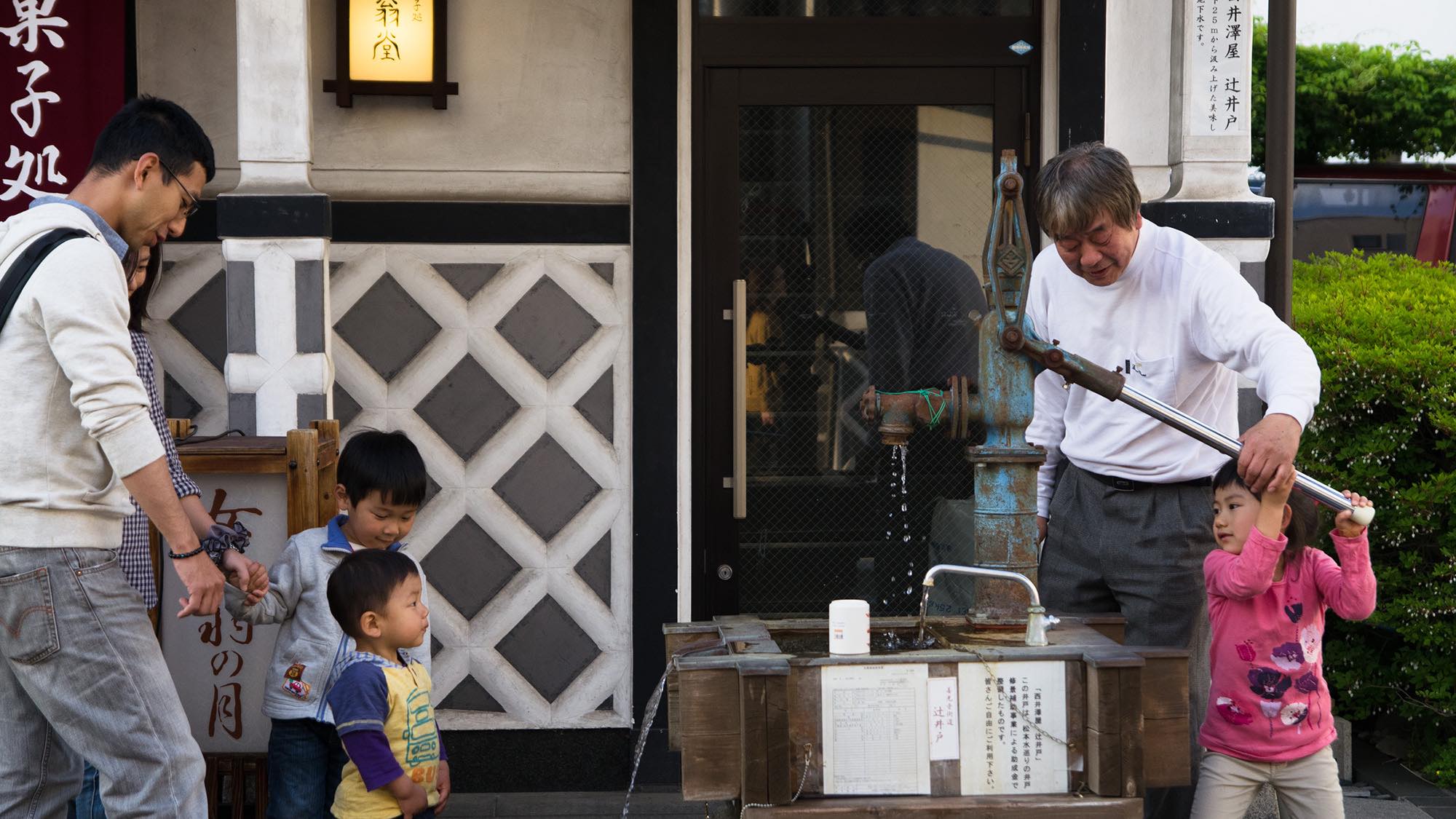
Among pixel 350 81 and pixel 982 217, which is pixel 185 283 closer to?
pixel 350 81

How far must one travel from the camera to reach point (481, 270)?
19.1ft

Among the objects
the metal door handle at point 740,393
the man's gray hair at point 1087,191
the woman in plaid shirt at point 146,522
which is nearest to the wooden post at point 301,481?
the woman in plaid shirt at point 146,522

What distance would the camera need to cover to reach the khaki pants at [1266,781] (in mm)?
3818

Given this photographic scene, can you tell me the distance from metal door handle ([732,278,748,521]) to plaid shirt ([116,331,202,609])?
2537 millimetres

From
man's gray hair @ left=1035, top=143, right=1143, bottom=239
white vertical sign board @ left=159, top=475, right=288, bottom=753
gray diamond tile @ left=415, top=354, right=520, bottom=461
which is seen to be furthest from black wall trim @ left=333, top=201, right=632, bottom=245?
man's gray hair @ left=1035, top=143, right=1143, bottom=239

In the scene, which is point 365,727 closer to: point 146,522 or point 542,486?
point 146,522

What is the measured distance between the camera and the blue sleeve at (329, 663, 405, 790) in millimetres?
3549

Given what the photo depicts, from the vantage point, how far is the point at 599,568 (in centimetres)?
587

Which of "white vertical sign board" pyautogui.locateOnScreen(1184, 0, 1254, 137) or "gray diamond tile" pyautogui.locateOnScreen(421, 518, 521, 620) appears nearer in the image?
"white vertical sign board" pyautogui.locateOnScreen(1184, 0, 1254, 137)

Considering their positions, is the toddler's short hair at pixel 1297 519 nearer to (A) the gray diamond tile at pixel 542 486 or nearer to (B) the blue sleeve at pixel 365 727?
(B) the blue sleeve at pixel 365 727

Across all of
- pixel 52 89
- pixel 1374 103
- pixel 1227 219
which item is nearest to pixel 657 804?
pixel 1227 219

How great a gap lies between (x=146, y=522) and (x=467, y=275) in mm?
2346

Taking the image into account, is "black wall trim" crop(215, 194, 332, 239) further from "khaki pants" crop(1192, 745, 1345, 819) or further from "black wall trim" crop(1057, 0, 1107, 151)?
"khaki pants" crop(1192, 745, 1345, 819)

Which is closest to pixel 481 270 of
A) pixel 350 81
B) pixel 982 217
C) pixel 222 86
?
pixel 350 81
